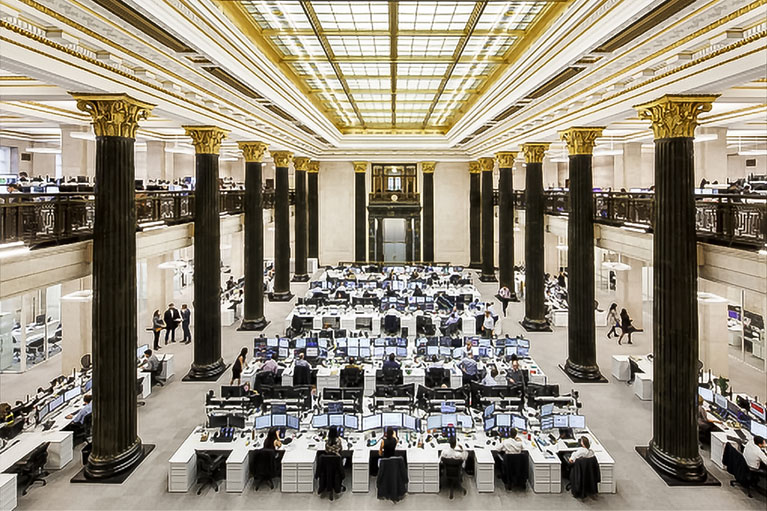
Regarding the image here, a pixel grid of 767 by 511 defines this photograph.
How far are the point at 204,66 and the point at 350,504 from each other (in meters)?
7.47

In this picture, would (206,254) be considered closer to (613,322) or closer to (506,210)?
(506,210)

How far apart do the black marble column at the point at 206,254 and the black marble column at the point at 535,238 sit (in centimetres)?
1039

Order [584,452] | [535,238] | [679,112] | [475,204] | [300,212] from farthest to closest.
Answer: [475,204] < [300,212] < [535,238] < [679,112] < [584,452]

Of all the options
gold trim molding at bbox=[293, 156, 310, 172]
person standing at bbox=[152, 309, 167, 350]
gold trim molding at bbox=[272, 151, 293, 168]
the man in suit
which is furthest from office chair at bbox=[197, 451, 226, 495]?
gold trim molding at bbox=[293, 156, 310, 172]

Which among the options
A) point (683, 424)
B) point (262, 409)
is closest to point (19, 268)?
point (262, 409)

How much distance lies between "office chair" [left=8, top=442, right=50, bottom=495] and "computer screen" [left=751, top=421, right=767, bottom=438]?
12243 millimetres

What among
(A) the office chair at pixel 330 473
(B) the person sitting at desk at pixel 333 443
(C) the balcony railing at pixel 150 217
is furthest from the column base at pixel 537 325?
(A) the office chair at pixel 330 473

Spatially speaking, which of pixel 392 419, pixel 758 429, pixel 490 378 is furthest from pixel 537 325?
pixel 392 419

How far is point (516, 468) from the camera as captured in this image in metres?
8.84

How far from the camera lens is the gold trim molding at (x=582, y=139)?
44.5 feet

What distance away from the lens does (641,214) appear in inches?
487

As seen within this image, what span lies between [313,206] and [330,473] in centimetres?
2207

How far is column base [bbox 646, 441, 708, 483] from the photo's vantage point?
897 centimetres

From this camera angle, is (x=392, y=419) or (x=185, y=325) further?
(x=185, y=325)
